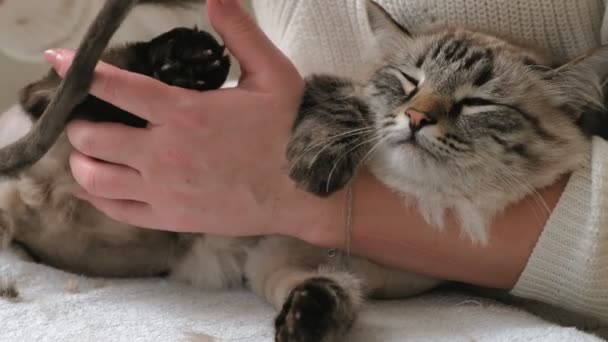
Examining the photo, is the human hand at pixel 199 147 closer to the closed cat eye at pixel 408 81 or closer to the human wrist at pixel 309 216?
the human wrist at pixel 309 216

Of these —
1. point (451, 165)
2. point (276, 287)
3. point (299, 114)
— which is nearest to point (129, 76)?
point (299, 114)

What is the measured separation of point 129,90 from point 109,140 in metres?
0.09

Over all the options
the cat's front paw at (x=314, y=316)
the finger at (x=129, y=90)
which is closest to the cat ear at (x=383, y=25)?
the finger at (x=129, y=90)

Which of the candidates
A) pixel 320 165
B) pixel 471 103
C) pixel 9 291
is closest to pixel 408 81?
pixel 471 103

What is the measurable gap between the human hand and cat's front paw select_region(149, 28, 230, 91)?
1.4 inches

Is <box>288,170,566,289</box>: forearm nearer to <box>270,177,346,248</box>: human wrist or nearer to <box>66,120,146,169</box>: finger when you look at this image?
<box>270,177,346,248</box>: human wrist

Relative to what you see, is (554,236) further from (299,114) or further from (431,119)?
(299,114)

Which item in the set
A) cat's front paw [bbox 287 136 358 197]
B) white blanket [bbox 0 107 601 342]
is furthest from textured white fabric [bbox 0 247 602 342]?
cat's front paw [bbox 287 136 358 197]

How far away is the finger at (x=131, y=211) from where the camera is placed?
3.45 ft

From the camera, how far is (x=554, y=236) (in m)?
1.03

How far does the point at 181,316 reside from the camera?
96 centimetres

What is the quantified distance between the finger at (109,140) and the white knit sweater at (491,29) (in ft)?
1.67

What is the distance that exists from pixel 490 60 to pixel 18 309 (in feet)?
2.83

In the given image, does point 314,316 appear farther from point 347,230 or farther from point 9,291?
point 9,291
